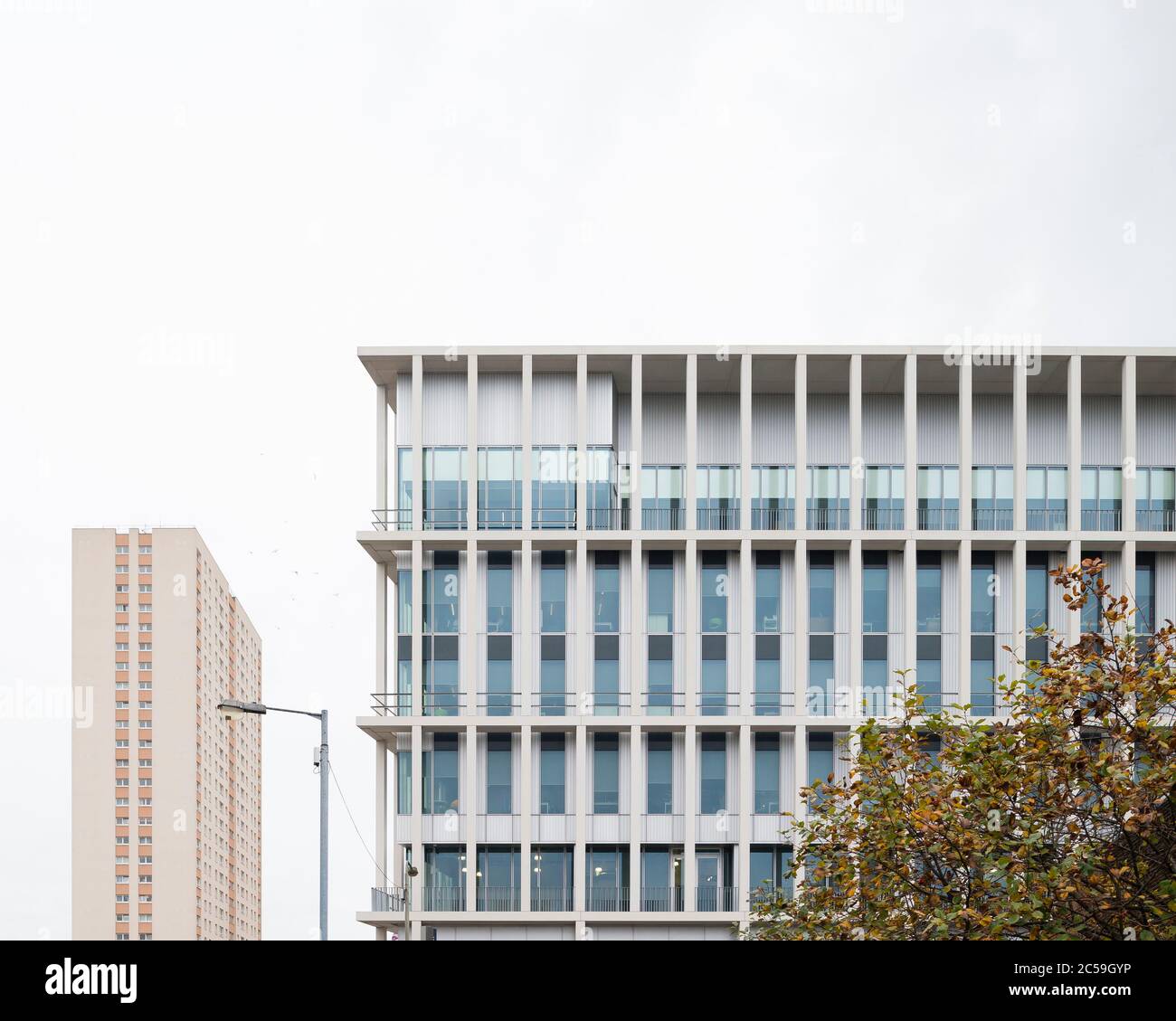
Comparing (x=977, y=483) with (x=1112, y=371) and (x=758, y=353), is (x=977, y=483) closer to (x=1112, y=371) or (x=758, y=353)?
(x=1112, y=371)

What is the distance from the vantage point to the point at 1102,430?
4662cm

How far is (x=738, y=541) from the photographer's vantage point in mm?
44406

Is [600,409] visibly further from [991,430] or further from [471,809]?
[471,809]

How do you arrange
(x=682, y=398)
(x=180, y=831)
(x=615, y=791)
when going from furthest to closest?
1. (x=180, y=831)
2. (x=682, y=398)
3. (x=615, y=791)

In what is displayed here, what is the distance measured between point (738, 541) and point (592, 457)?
5946mm

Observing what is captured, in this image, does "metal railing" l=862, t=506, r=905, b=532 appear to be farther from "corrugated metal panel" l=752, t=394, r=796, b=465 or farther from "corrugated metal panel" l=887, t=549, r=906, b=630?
"corrugated metal panel" l=752, t=394, r=796, b=465

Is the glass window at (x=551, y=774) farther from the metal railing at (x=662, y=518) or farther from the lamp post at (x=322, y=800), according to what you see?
the lamp post at (x=322, y=800)

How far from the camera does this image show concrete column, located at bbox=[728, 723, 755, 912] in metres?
42.4

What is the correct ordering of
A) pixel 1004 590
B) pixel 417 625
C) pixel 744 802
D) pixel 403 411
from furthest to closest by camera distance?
1. pixel 403 411
2. pixel 1004 590
3. pixel 417 625
4. pixel 744 802

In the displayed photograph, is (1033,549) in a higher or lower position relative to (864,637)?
higher

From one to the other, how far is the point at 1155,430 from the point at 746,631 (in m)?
17.2

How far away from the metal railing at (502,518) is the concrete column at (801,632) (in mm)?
9811

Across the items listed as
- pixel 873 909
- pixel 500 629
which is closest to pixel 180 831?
pixel 500 629

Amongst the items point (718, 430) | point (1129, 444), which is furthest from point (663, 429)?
point (1129, 444)
